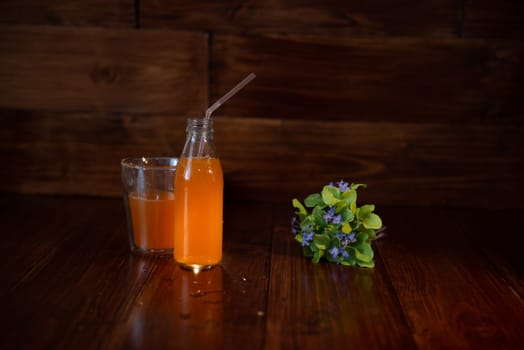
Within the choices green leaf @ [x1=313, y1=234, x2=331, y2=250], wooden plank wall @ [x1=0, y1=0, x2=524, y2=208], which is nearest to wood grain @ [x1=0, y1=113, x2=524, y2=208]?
wooden plank wall @ [x1=0, y1=0, x2=524, y2=208]

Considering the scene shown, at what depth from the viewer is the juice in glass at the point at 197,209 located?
41.9 inches

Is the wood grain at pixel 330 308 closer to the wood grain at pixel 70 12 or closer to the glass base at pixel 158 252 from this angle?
the glass base at pixel 158 252

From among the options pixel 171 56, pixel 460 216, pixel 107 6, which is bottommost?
pixel 460 216

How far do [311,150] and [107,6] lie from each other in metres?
0.68

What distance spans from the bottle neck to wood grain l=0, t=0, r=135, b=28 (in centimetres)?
78

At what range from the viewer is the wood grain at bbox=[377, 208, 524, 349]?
2.84 ft

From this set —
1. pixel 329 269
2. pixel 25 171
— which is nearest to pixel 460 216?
pixel 329 269

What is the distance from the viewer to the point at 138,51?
5.68ft

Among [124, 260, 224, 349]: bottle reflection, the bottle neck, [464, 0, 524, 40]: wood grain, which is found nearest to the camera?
[124, 260, 224, 349]: bottle reflection

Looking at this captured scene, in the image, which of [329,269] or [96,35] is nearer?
[329,269]

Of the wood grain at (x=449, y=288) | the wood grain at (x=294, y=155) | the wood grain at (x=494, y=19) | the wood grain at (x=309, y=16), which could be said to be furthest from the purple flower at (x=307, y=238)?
the wood grain at (x=494, y=19)

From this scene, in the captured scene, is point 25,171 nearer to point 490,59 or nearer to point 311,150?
point 311,150

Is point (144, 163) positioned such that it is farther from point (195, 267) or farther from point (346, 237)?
point (346, 237)

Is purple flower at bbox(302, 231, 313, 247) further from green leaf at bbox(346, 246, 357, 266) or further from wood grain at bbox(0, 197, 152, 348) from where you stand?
wood grain at bbox(0, 197, 152, 348)
